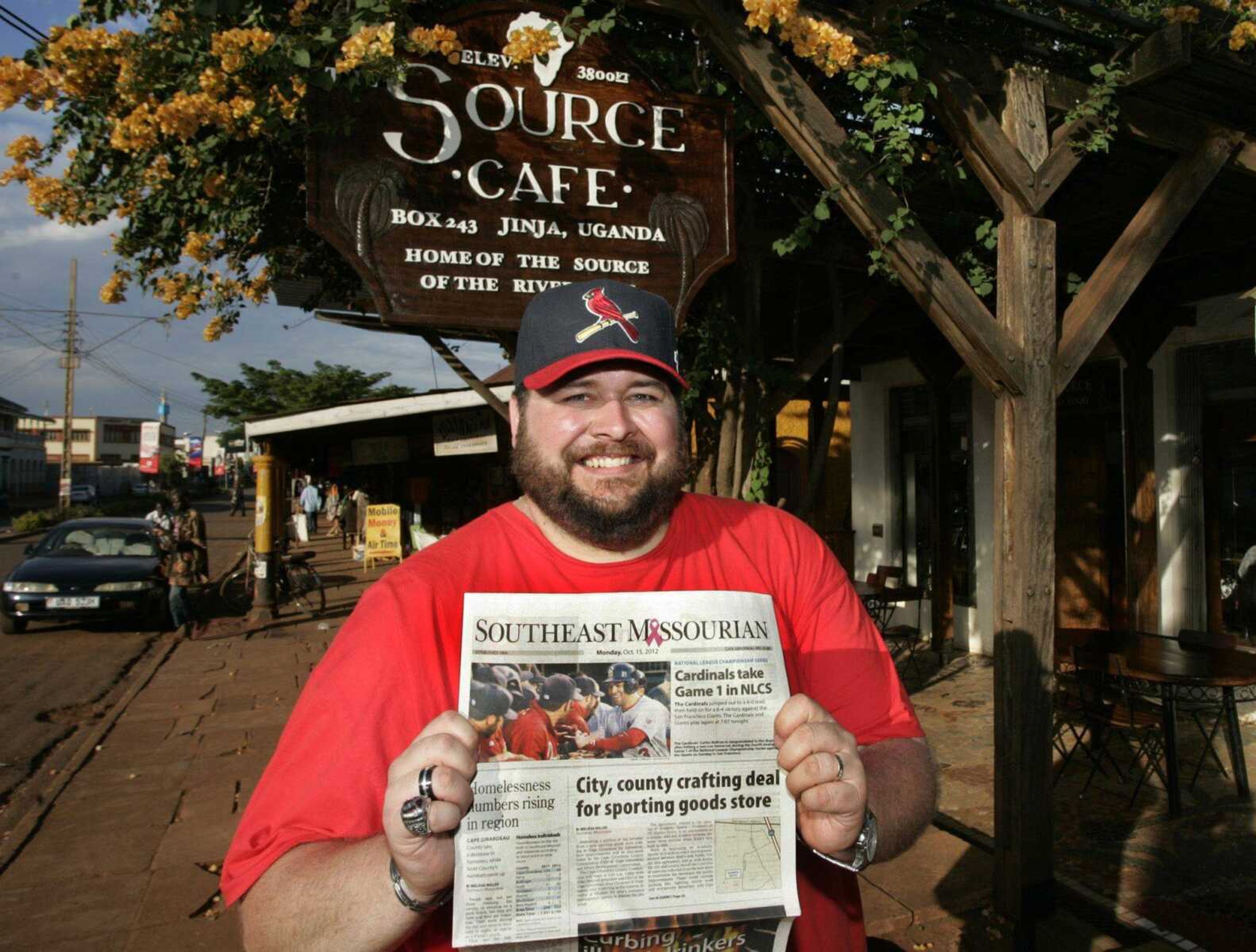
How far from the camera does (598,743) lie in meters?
1.23

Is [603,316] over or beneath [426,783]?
over

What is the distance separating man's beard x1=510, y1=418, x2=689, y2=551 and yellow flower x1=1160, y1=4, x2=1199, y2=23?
3526 mm

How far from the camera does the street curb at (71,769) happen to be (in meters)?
4.92

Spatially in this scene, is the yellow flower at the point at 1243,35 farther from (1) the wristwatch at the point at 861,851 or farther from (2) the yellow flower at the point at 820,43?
(1) the wristwatch at the point at 861,851

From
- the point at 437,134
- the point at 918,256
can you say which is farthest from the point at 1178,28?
the point at 437,134

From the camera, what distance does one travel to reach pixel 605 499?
155cm

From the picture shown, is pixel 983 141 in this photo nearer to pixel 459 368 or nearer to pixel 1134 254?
pixel 1134 254

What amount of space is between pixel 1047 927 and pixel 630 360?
11.4 ft

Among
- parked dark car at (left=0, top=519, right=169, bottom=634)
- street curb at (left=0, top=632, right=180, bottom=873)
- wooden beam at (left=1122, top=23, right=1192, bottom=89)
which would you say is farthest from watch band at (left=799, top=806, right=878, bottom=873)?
parked dark car at (left=0, top=519, right=169, bottom=634)

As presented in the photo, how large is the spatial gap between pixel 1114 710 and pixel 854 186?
3.51m

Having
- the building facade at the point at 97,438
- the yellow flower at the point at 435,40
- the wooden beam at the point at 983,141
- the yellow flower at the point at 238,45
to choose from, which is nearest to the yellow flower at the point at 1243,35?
the wooden beam at the point at 983,141

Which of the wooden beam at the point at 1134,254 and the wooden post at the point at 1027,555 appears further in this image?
the wooden beam at the point at 1134,254

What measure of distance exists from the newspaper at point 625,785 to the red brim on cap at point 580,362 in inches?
18.1

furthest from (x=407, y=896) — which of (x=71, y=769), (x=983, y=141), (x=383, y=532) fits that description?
(x=383, y=532)
